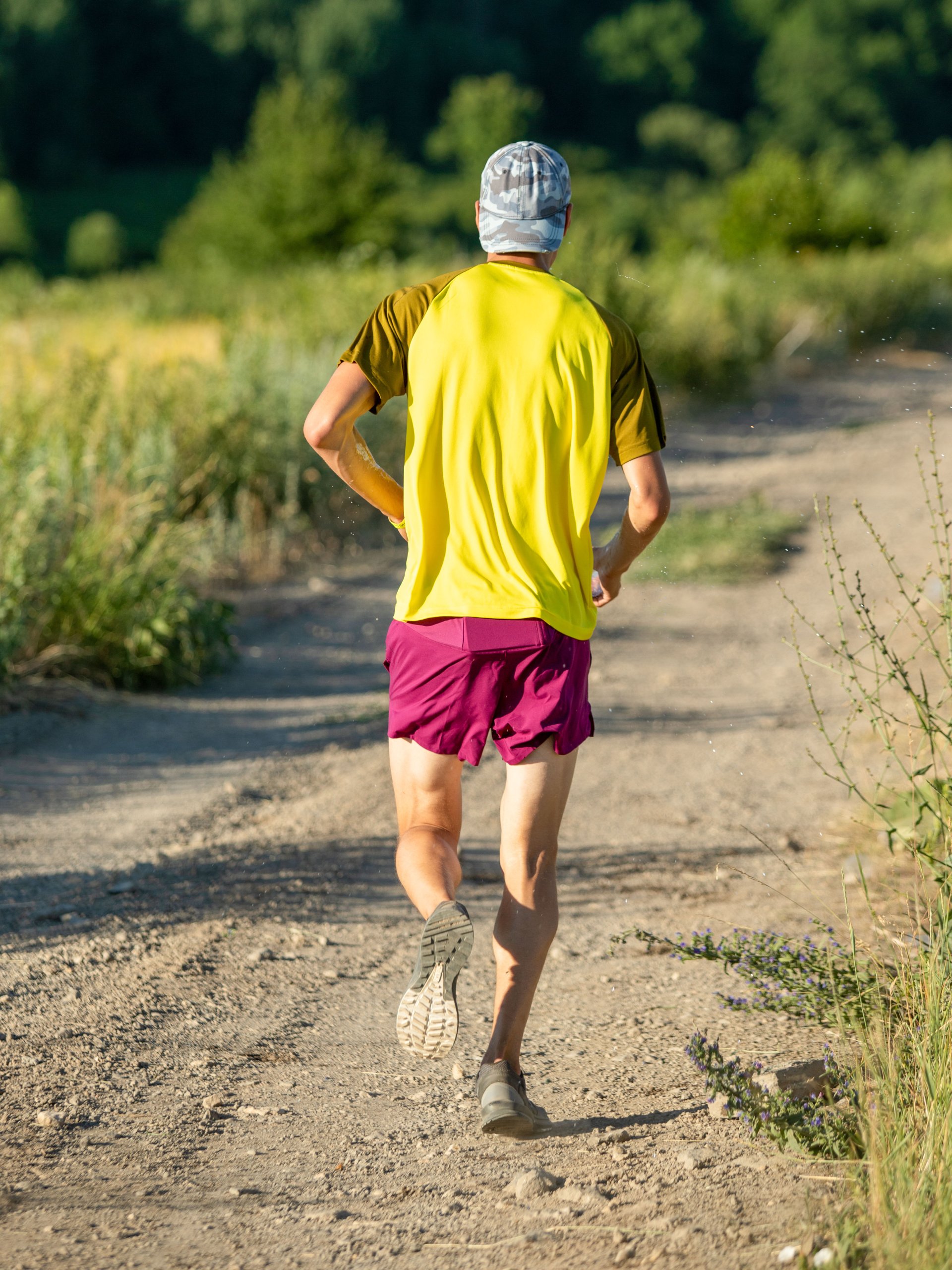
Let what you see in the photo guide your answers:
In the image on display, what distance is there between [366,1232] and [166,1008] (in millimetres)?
1164

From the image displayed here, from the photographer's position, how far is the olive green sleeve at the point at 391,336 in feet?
8.31

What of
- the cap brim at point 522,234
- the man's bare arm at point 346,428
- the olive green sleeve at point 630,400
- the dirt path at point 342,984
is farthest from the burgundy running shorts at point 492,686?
the dirt path at point 342,984

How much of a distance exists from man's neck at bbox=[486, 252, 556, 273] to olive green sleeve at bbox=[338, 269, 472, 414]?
114 millimetres

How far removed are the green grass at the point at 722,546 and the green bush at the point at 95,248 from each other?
134 feet

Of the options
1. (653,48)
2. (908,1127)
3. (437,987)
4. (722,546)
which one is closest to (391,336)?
(437,987)

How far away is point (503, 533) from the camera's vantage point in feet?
8.16

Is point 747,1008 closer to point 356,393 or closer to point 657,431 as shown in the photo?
point 657,431

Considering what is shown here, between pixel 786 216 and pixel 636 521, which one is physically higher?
pixel 786 216

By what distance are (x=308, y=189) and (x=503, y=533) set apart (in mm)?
21558

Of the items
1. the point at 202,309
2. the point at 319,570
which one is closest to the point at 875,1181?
the point at 319,570

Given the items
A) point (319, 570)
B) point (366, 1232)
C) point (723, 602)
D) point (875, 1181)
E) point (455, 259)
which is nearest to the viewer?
point (875, 1181)

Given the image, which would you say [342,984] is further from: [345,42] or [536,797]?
[345,42]

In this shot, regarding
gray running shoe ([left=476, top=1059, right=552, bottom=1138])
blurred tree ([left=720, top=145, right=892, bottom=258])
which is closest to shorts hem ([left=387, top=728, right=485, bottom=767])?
gray running shoe ([left=476, top=1059, right=552, bottom=1138])

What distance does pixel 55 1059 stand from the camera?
3043mm
